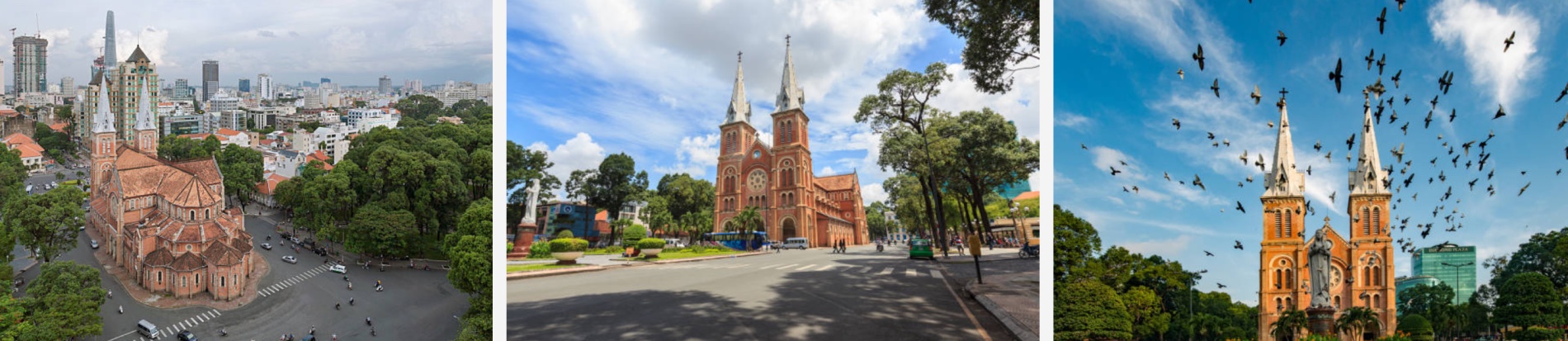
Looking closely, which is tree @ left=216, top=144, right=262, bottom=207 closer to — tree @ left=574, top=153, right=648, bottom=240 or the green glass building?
tree @ left=574, top=153, right=648, bottom=240

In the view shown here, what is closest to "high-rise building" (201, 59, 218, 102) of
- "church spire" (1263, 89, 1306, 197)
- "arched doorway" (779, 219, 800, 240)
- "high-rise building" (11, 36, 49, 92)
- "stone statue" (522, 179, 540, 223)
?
"high-rise building" (11, 36, 49, 92)

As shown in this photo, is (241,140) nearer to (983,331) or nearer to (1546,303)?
(983,331)

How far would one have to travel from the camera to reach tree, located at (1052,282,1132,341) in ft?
19.0

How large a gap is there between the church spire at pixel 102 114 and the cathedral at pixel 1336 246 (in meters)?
11.3

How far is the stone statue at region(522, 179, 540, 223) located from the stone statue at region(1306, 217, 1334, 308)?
6.71m

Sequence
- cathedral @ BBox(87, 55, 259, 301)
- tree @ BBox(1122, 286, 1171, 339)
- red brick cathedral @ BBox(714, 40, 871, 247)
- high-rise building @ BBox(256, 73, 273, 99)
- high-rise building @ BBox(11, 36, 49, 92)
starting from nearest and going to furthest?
red brick cathedral @ BBox(714, 40, 871, 247) < tree @ BBox(1122, 286, 1171, 339) < high-rise building @ BBox(11, 36, 49, 92) < cathedral @ BBox(87, 55, 259, 301) < high-rise building @ BBox(256, 73, 273, 99)

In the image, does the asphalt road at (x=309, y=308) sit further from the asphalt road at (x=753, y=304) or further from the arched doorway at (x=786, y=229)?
the arched doorway at (x=786, y=229)

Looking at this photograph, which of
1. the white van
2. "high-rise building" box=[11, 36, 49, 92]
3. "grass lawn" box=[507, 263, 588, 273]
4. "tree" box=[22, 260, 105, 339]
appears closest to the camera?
"grass lawn" box=[507, 263, 588, 273]

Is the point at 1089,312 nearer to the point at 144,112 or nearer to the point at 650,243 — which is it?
the point at 650,243

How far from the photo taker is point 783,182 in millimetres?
6207

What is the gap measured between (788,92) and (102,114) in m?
7.25

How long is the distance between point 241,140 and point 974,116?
7.96m

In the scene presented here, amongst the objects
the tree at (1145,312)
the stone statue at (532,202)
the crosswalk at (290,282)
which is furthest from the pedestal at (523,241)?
the tree at (1145,312)

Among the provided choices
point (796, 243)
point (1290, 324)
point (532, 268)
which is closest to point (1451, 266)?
point (1290, 324)
